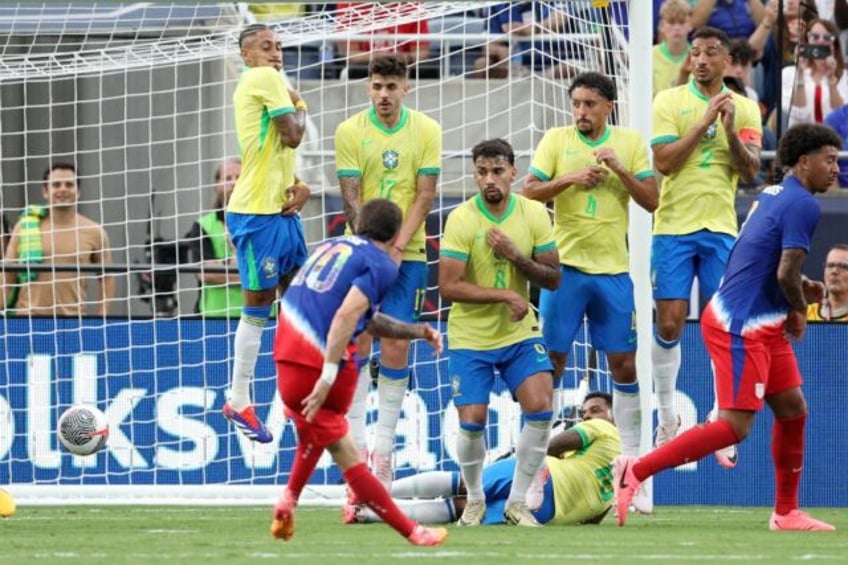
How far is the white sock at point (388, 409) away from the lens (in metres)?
12.2

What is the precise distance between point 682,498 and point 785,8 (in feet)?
16.5

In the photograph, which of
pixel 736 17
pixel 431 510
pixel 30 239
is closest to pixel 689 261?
pixel 431 510

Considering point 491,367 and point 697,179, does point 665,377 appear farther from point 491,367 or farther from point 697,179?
point 491,367

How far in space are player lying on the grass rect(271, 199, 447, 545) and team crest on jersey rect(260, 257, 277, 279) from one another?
2.51 m

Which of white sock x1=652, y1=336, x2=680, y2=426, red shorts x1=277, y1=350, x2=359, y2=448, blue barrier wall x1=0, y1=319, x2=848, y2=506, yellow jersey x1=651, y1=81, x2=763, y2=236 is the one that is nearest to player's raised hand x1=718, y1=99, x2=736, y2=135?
yellow jersey x1=651, y1=81, x2=763, y2=236

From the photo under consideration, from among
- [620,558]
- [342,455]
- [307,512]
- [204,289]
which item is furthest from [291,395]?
[204,289]

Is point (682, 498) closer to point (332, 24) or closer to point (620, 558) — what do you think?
point (332, 24)

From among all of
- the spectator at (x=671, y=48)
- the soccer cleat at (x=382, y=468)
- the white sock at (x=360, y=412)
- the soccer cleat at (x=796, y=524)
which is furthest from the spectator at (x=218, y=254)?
the soccer cleat at (x=796, y=524)

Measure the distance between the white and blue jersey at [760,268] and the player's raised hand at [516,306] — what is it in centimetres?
118

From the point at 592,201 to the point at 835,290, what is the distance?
3371 mm

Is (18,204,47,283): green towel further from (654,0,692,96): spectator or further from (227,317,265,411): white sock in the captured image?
(654,0,692,96): spectator

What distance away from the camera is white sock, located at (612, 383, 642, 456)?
12445 mm

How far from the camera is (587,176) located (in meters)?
12.0

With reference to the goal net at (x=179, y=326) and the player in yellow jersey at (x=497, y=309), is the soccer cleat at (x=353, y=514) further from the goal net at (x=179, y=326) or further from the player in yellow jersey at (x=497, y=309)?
the goal net at (x=179, y=326)
